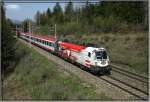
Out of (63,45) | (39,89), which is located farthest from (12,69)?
(39,89)

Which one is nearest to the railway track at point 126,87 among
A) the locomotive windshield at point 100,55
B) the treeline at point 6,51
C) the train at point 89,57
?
the train at point 89,57

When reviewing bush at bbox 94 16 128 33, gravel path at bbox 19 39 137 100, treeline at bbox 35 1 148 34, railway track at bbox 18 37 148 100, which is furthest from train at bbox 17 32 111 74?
bush at bbox 94 16 128 33

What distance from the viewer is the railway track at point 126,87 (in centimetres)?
1931

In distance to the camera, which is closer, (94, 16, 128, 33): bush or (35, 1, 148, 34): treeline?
(35, 1, 148, 34): treeline

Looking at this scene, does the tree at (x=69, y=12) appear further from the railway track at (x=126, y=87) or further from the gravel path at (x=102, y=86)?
the railway track at (x=126, y=87)

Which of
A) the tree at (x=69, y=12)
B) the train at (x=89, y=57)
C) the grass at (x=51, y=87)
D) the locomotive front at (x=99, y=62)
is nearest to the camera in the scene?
the grass at (x=51, y=87)

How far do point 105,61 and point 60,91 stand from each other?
662 centimetres

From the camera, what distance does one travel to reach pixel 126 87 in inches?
847

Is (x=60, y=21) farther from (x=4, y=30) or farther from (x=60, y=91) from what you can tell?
(x=60, y=91)

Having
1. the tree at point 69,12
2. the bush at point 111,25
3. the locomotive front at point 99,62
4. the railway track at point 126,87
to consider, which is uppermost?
the tree at point 69,12

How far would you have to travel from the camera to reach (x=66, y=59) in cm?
3456

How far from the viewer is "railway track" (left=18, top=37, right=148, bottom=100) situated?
19.3 metres

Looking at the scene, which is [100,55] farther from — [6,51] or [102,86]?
[6,51]

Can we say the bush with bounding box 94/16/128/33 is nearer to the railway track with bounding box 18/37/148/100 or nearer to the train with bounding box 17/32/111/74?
the train with bounding box 17/32/111/74
